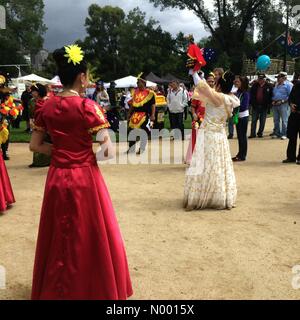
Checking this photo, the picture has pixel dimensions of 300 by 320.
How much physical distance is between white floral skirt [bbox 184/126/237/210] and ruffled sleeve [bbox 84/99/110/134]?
301cm

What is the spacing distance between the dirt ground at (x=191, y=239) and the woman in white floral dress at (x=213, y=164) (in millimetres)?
192

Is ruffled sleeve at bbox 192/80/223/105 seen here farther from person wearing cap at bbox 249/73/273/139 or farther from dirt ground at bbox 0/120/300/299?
person wearing cap at bbox 249/73/273/139

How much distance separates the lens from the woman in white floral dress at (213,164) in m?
5.64

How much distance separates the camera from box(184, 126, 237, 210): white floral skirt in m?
5.64

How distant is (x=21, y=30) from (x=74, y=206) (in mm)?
52682

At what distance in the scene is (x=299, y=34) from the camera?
45.7m

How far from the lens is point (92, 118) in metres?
2.80

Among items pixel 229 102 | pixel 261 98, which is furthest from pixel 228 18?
pixel 229 102

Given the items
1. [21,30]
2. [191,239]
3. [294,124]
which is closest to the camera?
[191,239]

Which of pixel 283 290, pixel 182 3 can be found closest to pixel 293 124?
pixel 283 290

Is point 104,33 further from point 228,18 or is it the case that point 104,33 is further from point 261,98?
point 261,98

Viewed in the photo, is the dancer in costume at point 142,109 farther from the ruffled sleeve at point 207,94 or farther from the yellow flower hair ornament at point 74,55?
the yellow flower hair ornament at point 74,55
